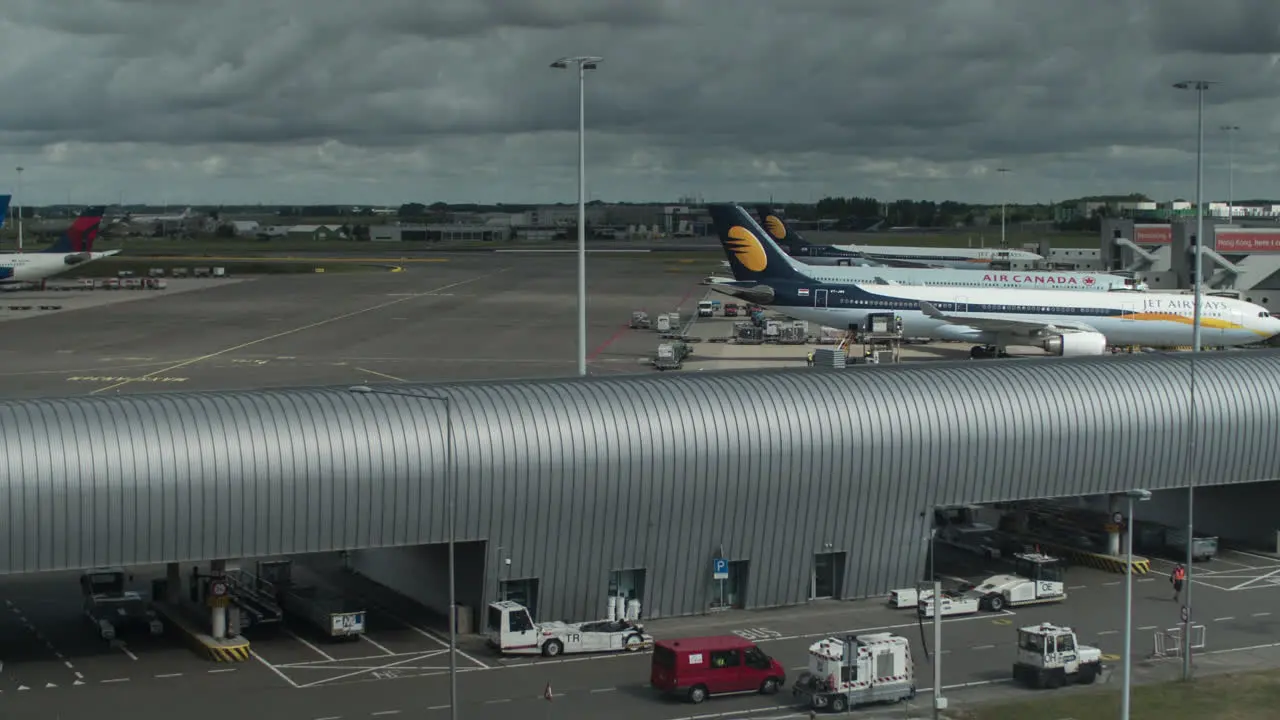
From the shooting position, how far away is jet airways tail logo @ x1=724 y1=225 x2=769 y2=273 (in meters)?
108

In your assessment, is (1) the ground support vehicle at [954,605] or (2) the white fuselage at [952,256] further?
(2) the white fuselage at [952,256]

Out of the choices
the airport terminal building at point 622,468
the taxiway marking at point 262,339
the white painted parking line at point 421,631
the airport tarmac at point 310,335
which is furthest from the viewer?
the airport tarmac at point 310,335

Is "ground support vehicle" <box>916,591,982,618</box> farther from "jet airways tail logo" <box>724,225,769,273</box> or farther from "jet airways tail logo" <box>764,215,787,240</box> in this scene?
"jet airways tail logo" <box>764,215,787,240</box>

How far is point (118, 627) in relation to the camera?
1670 inches

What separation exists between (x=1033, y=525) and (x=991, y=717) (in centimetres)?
2292

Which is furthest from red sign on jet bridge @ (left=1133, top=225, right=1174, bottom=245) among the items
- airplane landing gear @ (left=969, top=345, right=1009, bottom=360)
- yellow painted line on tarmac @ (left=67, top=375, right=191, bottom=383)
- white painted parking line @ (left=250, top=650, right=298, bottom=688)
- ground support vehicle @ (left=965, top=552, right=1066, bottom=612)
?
white painted parking line @ (left=250, top=650, right=298, bottom=688)

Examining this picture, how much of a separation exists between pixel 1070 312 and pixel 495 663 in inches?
2668

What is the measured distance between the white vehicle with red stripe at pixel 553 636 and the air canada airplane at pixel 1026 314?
194ft

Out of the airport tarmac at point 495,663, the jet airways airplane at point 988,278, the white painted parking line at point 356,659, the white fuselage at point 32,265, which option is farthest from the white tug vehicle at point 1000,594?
the white fuselage at point 32,265

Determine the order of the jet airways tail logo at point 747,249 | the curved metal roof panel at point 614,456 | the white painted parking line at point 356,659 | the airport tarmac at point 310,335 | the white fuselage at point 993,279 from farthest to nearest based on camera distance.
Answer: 1. the white fuselage at point 993,279
2. the jet airways tail logo at point 747,249
3. the airport tarmac at point 310,335
4. the white painted parking line at point 356,659
5. the curved metal roof panel at point 614,456

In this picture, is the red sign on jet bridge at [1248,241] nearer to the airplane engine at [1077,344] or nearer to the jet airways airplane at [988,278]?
the jet airways airplane at [988,278]

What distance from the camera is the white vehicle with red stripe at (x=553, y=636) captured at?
41.1m

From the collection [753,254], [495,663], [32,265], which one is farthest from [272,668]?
[32,265]

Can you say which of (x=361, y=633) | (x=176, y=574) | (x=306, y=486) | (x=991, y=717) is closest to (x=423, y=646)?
(x=361, y=633)
